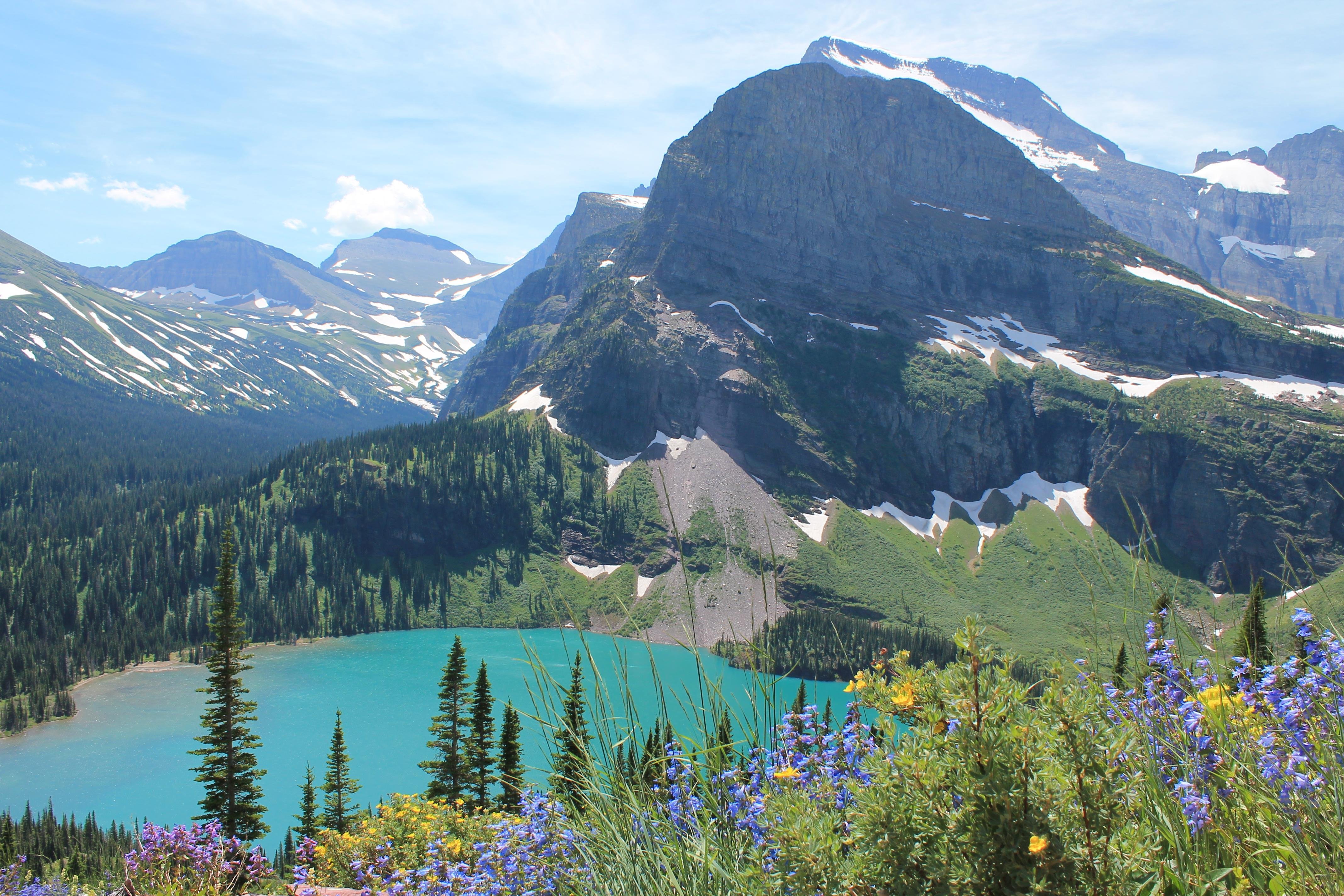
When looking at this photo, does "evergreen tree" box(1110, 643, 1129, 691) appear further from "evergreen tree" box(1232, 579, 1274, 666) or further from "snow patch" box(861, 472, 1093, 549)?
"snow patch" box(861, 472, 1093, 549)

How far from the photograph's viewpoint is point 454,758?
3225 centimetres

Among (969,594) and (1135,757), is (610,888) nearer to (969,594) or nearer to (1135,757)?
(1135,757)

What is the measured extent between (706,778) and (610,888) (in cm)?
76

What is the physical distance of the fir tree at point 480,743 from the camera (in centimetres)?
3038

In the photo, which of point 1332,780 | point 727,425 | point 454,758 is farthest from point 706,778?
point 727,425

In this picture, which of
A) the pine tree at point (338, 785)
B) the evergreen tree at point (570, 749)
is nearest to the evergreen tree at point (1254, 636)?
the evergreen tree at point (570, 749)

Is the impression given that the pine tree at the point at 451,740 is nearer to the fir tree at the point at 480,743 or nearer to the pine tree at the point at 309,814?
the fir tree at the point at 480,743

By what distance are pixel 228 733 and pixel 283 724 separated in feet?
169

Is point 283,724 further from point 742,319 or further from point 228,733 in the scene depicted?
point 742,319

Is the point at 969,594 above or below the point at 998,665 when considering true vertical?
below

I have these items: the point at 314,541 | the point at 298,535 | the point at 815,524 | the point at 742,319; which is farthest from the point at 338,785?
the point at 742,319

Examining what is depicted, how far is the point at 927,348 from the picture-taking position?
164 m

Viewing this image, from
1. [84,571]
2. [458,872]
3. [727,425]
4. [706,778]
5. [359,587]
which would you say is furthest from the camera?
[727,425]

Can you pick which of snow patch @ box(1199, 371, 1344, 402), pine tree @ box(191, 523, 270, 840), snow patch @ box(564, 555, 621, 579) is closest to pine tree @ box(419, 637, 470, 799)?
pine tree @ box(191, 523, 270, 840)
